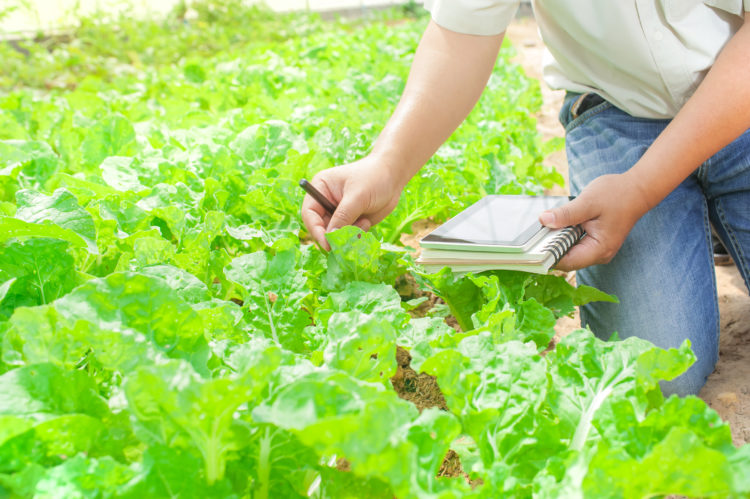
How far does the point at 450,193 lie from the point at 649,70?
749 mm

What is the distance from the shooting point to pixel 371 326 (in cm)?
103

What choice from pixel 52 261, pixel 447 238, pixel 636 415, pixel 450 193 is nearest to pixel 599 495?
pixel 636 415

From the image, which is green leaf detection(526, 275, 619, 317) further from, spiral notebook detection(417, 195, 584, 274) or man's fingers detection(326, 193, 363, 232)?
man's fingers detection(326, 193, 363, 232)

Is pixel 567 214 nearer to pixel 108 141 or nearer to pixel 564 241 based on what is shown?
pixel 564 241

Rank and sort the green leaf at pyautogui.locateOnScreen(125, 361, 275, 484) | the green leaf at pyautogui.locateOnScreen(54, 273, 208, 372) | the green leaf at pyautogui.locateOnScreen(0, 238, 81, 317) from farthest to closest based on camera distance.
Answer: the green leaf at pyautogui.locateOnScreen(0, 238, 81, 317)
the green leaf at pyautogui.locateOnScreen(54, 273, 208, 372)
the green leaf at pyautogui.locateOnScreen(125, 361, 275, 484)

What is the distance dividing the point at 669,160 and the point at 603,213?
19cm

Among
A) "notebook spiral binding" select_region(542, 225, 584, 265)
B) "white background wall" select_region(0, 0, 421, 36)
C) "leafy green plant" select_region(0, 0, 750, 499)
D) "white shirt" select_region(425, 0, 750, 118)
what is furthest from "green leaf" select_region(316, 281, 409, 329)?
"white background wall" select_region(0, 0, 421, 36)

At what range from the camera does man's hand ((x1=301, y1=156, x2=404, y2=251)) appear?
159cm

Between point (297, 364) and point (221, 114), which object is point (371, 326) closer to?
point (297, 364)

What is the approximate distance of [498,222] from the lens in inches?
64.2

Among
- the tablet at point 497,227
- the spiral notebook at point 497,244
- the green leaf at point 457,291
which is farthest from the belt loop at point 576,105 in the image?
the green leaf at point 457,291

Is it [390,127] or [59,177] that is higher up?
[390,127]

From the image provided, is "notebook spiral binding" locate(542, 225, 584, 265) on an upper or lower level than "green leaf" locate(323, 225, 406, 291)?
upper

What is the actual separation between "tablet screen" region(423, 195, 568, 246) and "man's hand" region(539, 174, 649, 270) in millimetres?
80
